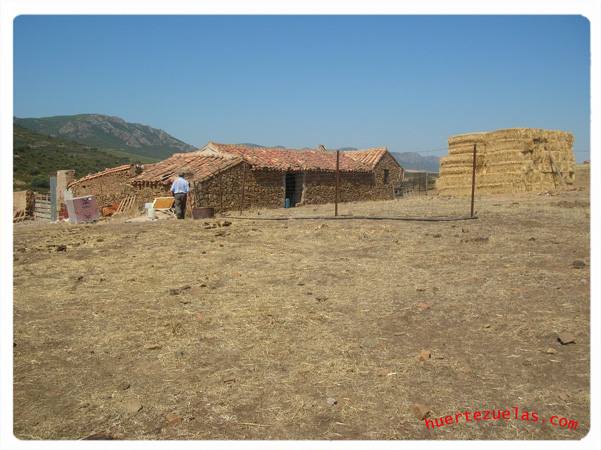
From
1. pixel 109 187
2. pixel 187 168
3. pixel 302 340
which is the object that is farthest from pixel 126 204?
pixel 302 340

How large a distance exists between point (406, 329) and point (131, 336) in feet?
10.2

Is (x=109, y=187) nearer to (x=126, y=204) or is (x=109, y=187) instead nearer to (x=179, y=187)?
(x=126, y=204)

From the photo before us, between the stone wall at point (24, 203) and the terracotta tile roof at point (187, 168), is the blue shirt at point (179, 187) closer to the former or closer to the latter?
the terracotta tile roof at point (187, 168)

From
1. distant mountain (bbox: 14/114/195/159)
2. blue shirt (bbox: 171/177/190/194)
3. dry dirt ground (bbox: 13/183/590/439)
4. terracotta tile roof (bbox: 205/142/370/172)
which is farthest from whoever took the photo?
distant mountain (bbox: 14/114/195/159)

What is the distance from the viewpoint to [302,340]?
5.10 m

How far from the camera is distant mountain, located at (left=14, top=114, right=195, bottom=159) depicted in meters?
140

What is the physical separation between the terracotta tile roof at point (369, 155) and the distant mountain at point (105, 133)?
11026 centimetres

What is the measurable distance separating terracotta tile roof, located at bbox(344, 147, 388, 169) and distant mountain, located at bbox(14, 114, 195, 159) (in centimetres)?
11026

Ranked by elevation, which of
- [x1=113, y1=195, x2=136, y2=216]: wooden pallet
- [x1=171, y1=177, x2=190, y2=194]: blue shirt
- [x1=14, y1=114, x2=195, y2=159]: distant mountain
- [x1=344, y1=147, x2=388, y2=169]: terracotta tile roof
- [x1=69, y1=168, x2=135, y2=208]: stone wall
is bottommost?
[x1=113, y1=195, x2=136, y2=216]: wooden pallet

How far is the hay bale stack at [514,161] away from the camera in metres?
19.3

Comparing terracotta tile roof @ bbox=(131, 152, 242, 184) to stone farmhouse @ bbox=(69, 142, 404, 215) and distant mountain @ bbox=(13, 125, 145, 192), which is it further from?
distant mountain @ bbox=(13, 125, 145, 192)

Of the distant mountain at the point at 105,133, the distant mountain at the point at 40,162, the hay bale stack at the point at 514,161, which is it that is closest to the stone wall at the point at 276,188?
the hay bale stack at the point at 514,161

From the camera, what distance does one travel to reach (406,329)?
17.4ft

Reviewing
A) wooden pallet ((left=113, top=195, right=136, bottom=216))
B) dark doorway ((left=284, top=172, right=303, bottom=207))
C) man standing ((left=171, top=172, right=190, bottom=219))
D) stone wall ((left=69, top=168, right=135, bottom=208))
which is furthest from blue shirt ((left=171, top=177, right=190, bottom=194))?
dark doorway ((left=284, top=172, right=303, bottom=207))
